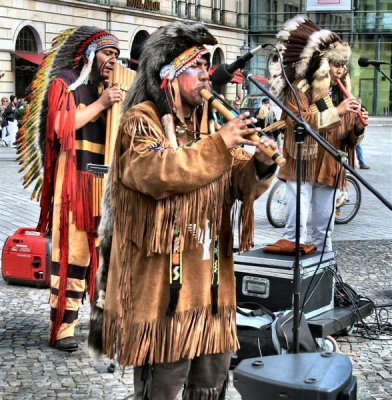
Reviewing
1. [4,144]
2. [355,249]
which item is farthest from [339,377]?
[4,144]

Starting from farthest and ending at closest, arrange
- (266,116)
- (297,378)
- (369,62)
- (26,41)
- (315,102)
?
(26,41)
(266,116)
(315,102)
(369,62)
(297,378)

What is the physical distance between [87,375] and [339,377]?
2140 millimetres

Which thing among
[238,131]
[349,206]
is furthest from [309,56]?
[349,206]

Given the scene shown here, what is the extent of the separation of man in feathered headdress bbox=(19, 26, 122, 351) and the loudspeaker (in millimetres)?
2215

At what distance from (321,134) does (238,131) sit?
125 inches

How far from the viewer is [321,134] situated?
5867 millimetres

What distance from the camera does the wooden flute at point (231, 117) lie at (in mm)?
2803

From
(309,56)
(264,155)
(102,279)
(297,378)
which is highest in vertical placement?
(309,56)

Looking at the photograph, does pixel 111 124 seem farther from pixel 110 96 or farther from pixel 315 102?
pixel 315 102

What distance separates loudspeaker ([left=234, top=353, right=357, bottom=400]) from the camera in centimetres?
270

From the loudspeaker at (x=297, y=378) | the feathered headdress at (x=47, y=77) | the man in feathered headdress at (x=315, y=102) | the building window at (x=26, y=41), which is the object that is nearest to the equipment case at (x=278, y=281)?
the man in feathered headdress at (x=315, y=102)

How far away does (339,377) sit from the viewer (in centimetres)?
281

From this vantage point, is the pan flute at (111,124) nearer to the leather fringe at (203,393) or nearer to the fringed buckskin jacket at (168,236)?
the fringed buckskin jacket at (168,236)

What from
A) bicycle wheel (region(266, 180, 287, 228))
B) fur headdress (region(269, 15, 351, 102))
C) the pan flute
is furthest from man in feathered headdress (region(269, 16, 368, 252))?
bicycle wheel (region(266, 180, 287, 228))
